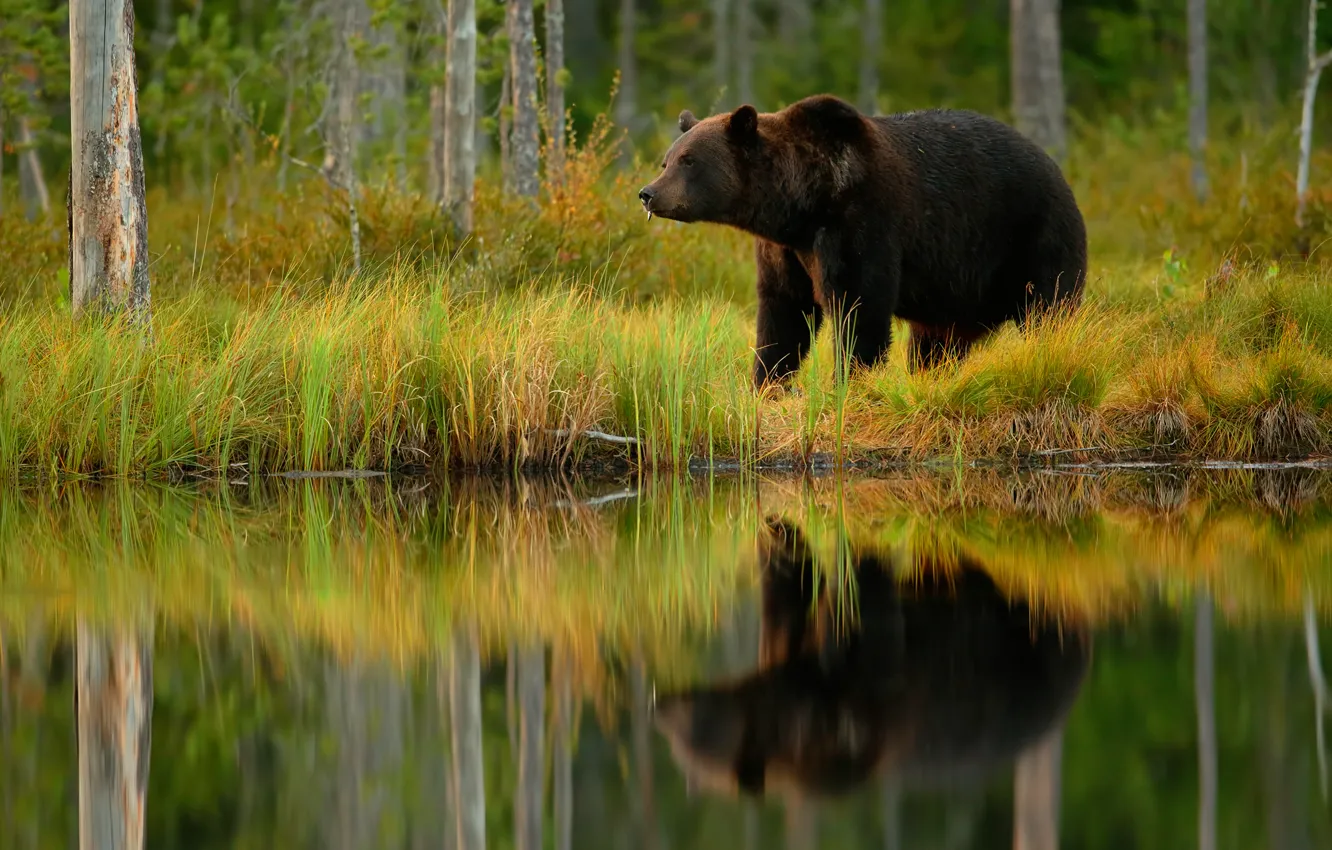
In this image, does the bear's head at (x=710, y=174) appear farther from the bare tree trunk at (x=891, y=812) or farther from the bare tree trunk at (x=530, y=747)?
the bare tree trunk at (x=891, y=812)

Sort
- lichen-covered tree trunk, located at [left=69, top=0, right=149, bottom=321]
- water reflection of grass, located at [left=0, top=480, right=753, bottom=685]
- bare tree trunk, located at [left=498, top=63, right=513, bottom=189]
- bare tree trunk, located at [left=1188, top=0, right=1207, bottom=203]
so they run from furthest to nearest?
bare tree trunk, located at [left=1188, top=0, right=1207, bottom=203] → bare tree trunk, located at [left=498, top=63, right=513, bottom=189] → lichen-covered tree trunk, located at [left=69, top=0, right=149, bottom=321] → water reflection of grass, located at [left=0, top=480, right=753, bottom=685]

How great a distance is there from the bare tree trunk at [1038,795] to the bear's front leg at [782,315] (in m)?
5.37

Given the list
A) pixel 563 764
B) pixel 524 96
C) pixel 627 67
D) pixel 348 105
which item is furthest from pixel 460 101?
pixel 627 67

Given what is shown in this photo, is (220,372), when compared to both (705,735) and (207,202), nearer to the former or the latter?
(705,735)

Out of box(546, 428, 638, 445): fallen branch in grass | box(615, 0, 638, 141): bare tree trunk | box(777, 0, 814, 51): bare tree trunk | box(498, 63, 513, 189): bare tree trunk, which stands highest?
box(777, 0, 814, 51): bare tree trunk

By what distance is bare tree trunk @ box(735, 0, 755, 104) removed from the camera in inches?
1319

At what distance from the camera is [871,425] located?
9.25m

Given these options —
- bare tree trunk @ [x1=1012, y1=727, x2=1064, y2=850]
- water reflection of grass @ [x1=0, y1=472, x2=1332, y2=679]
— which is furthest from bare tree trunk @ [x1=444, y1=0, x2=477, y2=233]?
bare tree trunk @ [x1=1012, y1=727, x2=1064, y2=850]

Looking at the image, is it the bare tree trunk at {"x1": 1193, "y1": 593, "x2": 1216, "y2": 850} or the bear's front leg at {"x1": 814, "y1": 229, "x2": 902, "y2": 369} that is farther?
the bear's front leg at {"x1": 814, "y1": 229, "x2": 902, "y2": 369}

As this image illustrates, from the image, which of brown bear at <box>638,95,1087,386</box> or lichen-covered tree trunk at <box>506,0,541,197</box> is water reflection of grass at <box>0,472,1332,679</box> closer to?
brown bear at <box>638,95,1087,386</box>

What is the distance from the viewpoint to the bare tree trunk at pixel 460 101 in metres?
12.3

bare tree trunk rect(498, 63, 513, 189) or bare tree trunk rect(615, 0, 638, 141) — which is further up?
bare tree trunk rect(615, 0, 638, 141)

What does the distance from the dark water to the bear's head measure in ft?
6.07

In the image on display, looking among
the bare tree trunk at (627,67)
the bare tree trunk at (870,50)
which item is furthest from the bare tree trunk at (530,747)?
the bare tree trunk at (627,67)
